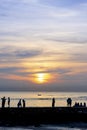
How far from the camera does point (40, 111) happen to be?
5616 centimetres

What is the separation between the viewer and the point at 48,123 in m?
55.1

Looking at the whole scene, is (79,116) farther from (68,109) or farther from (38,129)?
(38,129)

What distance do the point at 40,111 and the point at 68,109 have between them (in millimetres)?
4177

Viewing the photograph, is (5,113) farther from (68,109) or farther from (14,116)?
(68,109)

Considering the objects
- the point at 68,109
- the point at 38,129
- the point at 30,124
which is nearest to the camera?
the point at 38,129

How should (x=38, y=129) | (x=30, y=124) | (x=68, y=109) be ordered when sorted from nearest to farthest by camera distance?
(x=38, y=129), (x=30, y=124), (x=68, y=109)

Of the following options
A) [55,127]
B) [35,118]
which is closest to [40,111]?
[35,118]

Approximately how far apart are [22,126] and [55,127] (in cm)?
387

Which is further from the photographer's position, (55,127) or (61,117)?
(61,117)

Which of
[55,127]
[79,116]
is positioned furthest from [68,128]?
[79,116]

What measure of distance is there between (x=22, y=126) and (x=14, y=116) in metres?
3.14

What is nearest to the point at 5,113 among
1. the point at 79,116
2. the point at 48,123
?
the point at 48,123

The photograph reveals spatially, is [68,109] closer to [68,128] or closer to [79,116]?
[79,116]

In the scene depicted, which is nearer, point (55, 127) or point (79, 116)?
point (55, 127)
